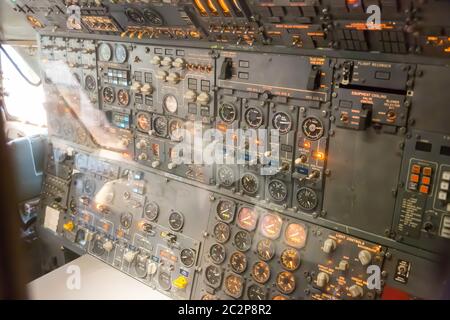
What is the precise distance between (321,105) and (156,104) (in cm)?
169

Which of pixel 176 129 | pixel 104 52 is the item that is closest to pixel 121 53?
pixel 104 52

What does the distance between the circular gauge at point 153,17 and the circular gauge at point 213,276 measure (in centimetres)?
218

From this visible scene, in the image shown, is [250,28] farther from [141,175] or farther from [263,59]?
[141,175]

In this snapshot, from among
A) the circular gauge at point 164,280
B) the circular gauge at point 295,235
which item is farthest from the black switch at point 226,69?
the circular gauge at point 164,280

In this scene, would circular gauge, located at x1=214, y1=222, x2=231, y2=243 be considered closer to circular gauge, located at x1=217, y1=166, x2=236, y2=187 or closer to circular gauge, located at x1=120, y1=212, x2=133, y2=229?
circular gauge, located at x1=217, y1=166, x2=236, y2=187

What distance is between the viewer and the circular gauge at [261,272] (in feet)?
10.8

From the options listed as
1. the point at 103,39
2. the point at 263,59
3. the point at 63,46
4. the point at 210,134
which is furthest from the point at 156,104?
the point at 63,46

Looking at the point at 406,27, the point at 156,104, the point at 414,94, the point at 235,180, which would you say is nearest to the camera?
the point at 406,27

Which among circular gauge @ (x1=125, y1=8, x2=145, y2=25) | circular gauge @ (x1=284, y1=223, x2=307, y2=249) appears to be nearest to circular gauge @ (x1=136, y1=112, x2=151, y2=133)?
circular gauge @ (x1=125, y1=8, x2=145, y2=25)

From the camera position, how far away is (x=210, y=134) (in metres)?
3.55

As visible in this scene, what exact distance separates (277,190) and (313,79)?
95 cm

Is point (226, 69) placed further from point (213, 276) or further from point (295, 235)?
point (213, 276)

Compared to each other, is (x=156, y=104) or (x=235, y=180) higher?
(x=156, y=104)

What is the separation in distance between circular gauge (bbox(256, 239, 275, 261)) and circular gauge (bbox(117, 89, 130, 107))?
6.52 feet
